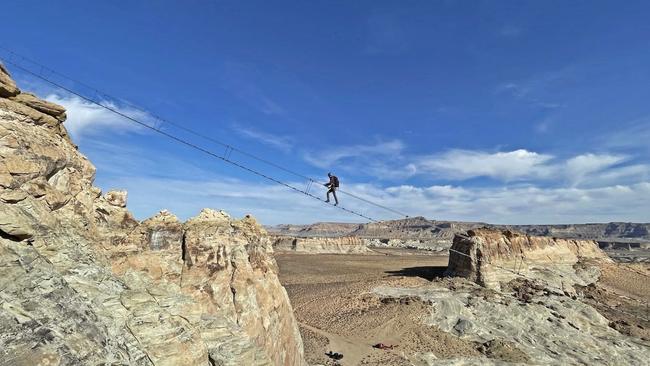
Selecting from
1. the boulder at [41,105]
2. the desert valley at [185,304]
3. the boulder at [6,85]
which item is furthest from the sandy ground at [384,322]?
the boulder at [6,85]

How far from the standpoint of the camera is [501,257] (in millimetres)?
58312

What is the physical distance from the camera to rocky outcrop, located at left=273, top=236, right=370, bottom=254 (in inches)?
5217

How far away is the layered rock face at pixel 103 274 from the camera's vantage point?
967 cm

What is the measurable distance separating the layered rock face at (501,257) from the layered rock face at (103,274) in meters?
36.1

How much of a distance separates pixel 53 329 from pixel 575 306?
53.2m

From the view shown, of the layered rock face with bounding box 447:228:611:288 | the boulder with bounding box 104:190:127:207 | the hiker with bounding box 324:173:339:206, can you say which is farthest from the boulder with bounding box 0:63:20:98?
the layered rock face with bounding box 447:228:611:288

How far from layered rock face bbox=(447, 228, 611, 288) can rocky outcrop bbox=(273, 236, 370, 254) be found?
2944 inches

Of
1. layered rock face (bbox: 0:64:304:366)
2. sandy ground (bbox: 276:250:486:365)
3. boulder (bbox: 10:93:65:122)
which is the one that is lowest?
sandy ground (bbox: 276:250:486:365)

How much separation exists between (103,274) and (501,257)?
55.6m

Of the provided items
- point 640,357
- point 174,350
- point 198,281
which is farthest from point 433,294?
point 174,350

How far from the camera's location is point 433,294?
1868 inches

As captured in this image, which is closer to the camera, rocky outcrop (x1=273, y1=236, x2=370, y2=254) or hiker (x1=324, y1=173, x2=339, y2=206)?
hiker (x1=324, y1=173, x2=339, y2=206)

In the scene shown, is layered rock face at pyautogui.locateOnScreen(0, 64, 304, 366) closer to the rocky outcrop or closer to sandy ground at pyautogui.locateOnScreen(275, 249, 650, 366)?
sandy ground at pyautogui.locateOnScreen(275, 249, 650, 366)

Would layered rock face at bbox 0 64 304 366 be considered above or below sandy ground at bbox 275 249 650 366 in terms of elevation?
above
